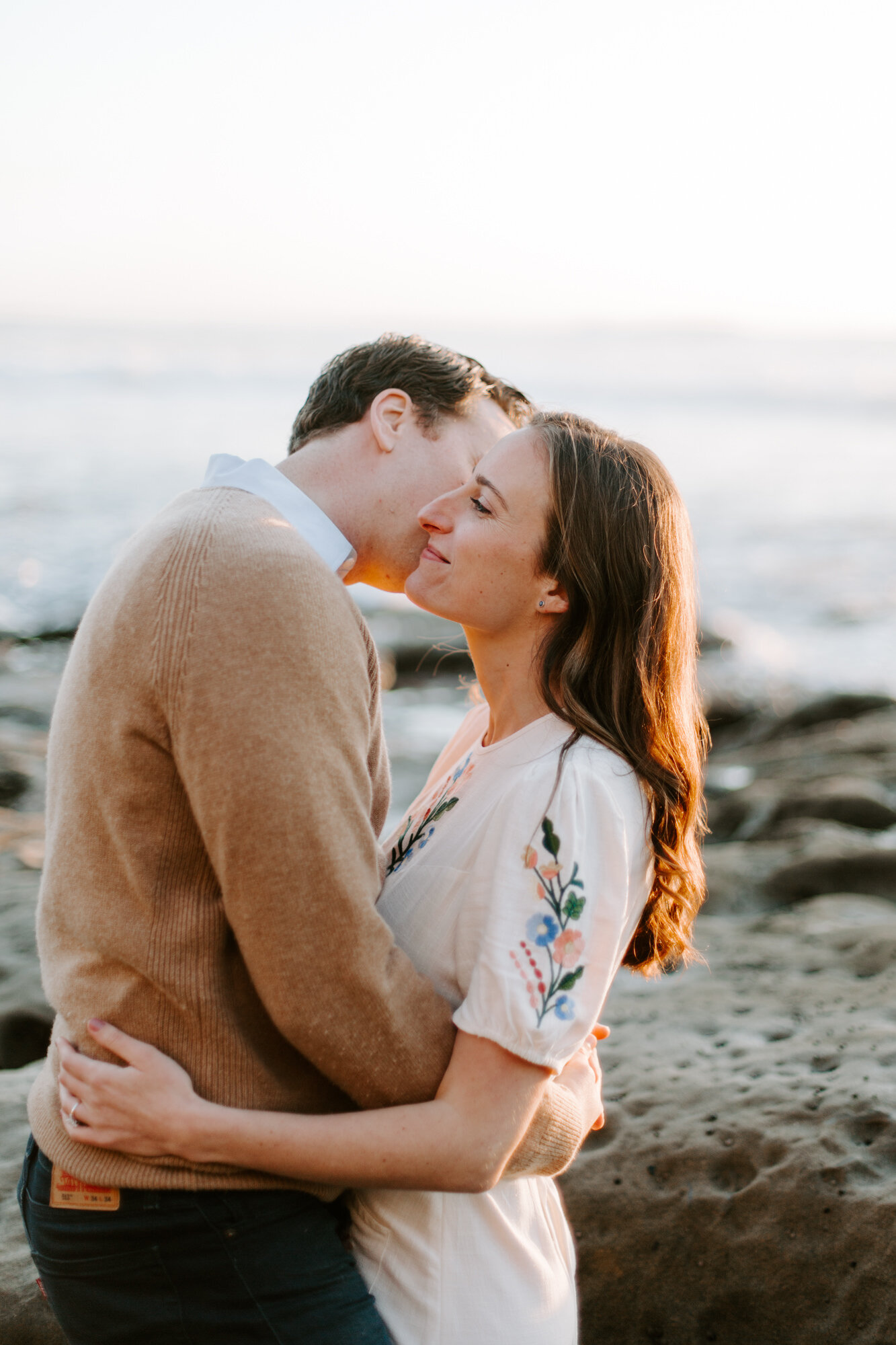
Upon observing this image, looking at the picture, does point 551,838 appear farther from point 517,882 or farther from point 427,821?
point 427,821

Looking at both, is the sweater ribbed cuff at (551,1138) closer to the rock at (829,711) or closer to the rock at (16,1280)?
the rock at (16,1280)

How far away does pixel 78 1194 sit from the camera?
1.84 metres

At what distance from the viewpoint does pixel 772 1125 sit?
3.04 meters

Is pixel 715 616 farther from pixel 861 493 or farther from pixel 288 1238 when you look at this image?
pixel 861 493

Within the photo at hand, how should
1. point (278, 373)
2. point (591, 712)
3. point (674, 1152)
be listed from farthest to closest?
point (278, 373)
point (674, 1152)
point (591, 712)

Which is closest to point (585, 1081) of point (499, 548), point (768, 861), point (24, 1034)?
point (499, 548)

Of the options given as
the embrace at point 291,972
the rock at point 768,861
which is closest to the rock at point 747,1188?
the embrace at point 291,972

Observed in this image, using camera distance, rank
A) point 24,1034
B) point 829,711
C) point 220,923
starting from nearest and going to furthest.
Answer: point 220,923, point 24,1034, point 829,711

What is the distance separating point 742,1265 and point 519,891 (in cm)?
153

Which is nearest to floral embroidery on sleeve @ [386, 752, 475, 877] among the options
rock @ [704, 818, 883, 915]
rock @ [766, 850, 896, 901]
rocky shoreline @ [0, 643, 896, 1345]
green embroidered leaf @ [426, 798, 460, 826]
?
green embroidered leaf @ [426, 798, 460, 826]

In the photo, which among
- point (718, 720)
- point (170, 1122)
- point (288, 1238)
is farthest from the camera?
point (718, 720)

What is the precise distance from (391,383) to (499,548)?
69 cm

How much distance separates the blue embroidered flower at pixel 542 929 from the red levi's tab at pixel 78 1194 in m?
0.79

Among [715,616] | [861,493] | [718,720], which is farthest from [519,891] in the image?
[861,493]
